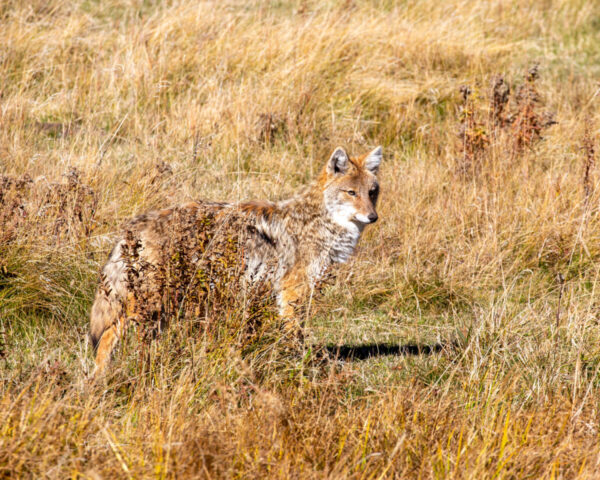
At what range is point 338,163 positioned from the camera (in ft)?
18.6

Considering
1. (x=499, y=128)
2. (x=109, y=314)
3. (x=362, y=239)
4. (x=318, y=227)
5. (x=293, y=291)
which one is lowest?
(x=362, y=239)

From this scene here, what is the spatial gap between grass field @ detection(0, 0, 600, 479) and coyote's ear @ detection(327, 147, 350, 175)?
85 cm

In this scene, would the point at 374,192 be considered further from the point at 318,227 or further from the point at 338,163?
the point at 318,227

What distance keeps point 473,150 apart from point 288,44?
3210 millimetres

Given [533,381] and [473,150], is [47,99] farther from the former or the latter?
[533,381]

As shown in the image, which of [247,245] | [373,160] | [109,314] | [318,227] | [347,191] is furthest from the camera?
[373,160]

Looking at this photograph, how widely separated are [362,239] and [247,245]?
6.54 ft

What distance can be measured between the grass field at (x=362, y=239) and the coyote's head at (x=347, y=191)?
21.4 inches

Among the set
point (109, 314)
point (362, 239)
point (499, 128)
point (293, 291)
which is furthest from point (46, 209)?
point (499, 128)

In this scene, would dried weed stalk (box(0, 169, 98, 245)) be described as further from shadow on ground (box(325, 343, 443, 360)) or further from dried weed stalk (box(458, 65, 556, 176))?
dried weed stalk (box(458, 65, 556, 176))

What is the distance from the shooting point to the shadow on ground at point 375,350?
196 inches

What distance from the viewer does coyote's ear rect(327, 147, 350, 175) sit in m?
5.61

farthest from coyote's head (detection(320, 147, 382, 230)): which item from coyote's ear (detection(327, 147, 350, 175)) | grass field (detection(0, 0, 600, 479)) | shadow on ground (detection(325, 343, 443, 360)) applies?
shadow on ground (detection(325, 343, 443, 360))

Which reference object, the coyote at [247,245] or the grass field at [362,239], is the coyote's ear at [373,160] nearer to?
the coyote at [247,245]
